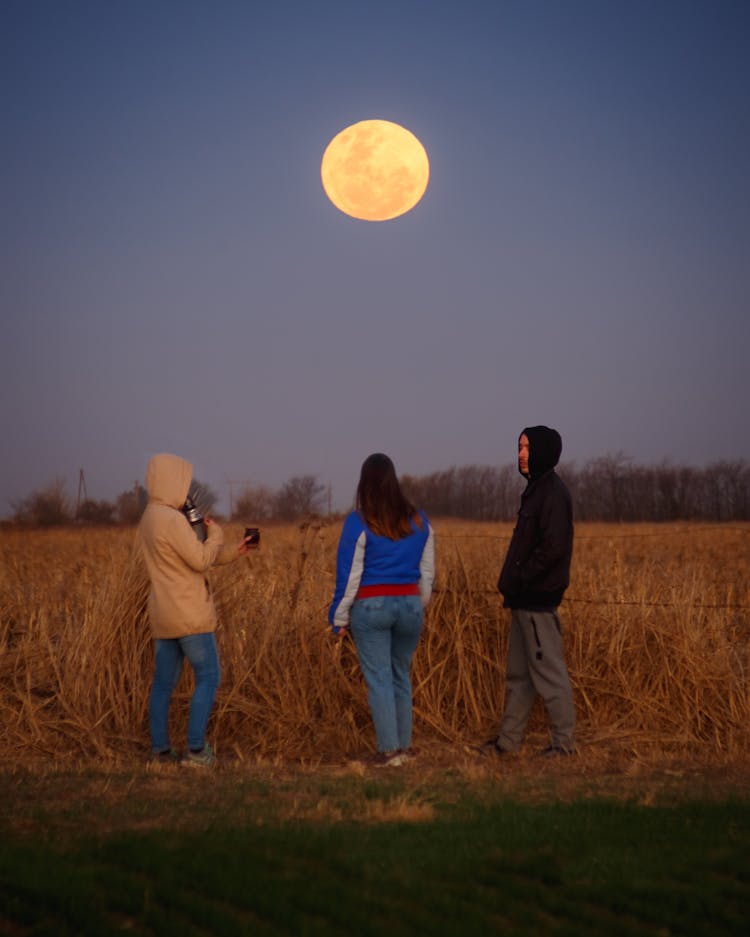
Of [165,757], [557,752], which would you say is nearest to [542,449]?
[557,752]

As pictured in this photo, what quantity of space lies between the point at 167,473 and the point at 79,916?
347 cm

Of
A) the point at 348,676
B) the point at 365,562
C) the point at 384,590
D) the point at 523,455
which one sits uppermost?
the point at 523,455

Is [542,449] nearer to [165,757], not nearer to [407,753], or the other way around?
[407,753]

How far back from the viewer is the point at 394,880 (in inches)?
175

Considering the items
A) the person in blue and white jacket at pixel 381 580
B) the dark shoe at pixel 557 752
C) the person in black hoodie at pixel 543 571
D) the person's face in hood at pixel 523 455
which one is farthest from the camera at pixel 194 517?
the dark shoe at pixel 557 752

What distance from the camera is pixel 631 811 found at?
5.69m

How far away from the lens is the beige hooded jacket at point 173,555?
6980 millimetres

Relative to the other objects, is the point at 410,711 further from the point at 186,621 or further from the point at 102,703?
the point at 102,703

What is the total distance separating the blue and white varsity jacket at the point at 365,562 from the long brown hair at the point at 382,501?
0.05m

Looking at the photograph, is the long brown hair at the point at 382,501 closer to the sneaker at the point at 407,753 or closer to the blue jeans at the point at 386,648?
the blue jeans at the point at 386,648

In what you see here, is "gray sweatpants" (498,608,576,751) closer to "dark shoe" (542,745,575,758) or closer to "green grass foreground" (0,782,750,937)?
"dark shoe" (542,745,575,758)

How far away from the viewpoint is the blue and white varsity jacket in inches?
270

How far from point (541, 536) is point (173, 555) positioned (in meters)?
2.40

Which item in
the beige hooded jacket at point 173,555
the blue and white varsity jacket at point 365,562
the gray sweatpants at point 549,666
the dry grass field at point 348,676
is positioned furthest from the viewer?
the dry grass field at point 348,676
